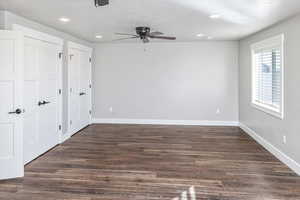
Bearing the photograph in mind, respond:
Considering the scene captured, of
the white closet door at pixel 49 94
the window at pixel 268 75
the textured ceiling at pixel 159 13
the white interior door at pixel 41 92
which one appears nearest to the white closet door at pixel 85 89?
the white interior door at pixel 41 92

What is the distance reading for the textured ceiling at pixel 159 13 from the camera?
3160 mm

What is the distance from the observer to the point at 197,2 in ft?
10.2

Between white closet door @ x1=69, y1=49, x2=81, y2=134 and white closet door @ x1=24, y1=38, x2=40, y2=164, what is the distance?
4.70 ft

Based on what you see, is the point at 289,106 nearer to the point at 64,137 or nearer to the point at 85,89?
the point at 64,137

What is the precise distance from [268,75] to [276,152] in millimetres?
1656

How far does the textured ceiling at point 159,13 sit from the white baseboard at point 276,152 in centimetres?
229

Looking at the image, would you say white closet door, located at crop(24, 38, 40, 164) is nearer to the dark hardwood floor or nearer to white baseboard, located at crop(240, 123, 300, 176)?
the dark hardwood floor

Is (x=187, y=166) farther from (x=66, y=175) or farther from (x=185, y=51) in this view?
(x=185, y=51)

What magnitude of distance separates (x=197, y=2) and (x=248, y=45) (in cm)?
347

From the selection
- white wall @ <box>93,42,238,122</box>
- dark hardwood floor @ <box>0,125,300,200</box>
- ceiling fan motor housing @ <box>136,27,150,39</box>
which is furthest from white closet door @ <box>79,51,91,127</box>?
ceiling fan motor housing @ <box>136,27,150,39</box>

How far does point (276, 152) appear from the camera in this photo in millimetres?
4348

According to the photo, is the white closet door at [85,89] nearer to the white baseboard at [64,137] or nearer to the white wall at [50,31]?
the white wall at [50,31]

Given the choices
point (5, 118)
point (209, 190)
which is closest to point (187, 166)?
point (209, 190)

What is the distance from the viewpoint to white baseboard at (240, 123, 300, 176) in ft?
12.0
